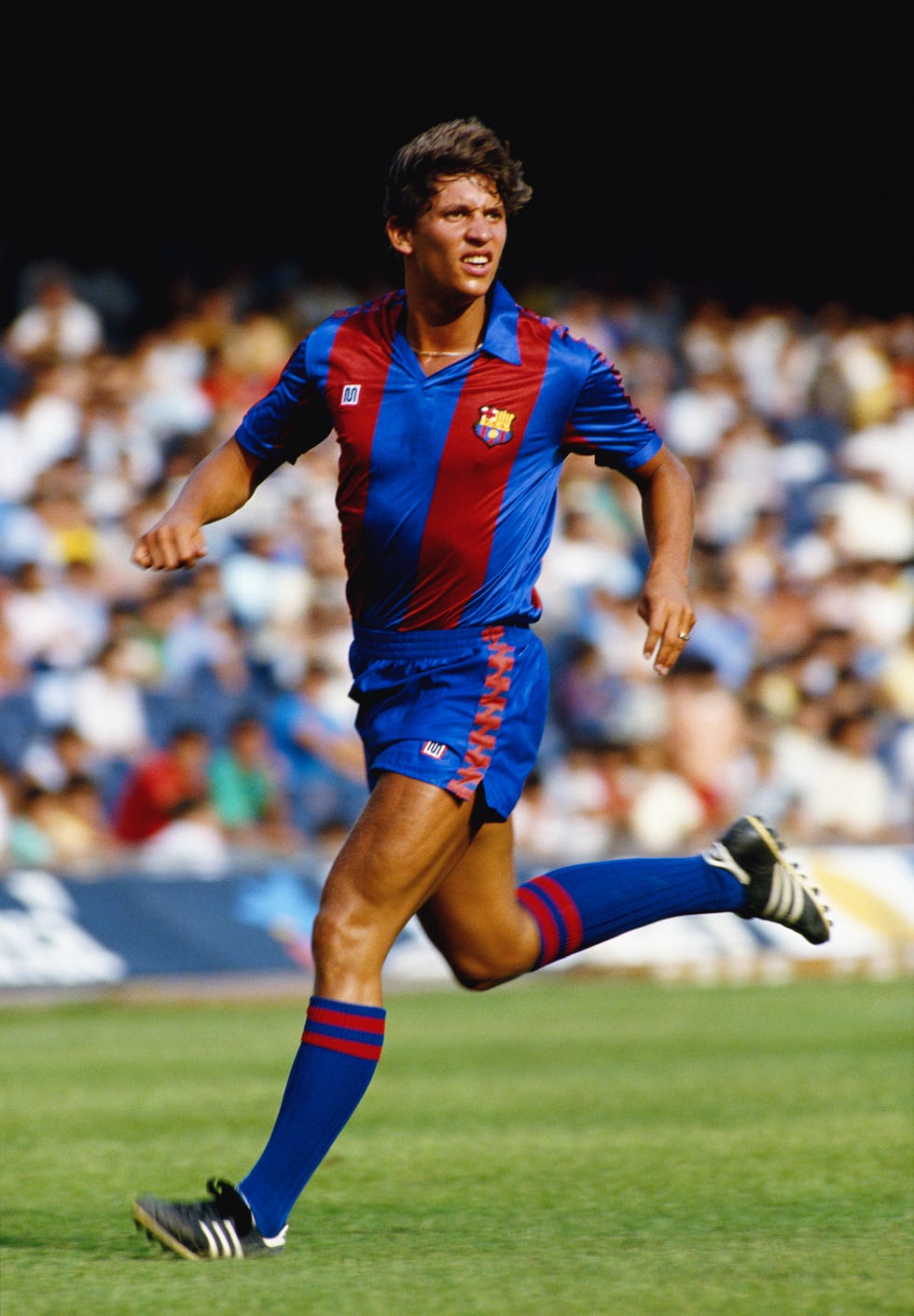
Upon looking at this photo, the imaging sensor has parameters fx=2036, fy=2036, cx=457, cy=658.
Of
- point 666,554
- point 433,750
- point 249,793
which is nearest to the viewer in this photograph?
point 433,750

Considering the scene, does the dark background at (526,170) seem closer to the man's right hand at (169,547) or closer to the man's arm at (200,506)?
the man's arm at (200,506)

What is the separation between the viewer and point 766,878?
16.3 feet

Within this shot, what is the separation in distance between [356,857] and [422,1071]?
3.89 metres

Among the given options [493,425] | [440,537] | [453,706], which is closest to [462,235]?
[493,425]

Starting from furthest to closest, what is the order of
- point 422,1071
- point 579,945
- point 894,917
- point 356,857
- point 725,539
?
point 725,539 < point 894,917 < point 422,1071 < point 579,945 < point 356,857

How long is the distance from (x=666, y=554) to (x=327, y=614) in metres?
8.64

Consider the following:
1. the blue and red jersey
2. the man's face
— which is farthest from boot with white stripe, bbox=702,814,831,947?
the man's face

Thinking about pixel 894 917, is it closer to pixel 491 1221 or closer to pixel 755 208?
pixel 491 1221

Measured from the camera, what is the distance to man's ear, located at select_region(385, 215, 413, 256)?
4305mm

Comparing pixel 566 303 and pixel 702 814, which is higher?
pixel 566 303

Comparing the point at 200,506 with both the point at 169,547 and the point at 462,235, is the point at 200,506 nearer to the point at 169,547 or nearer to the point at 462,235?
the point at 169,547

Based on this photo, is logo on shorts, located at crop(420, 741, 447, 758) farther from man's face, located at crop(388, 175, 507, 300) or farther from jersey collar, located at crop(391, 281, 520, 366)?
man's face, located at crop(388, 175, 507, 300)

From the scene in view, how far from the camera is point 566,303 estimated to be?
17.6m

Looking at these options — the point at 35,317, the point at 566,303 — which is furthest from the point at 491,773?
the point at 566,303
